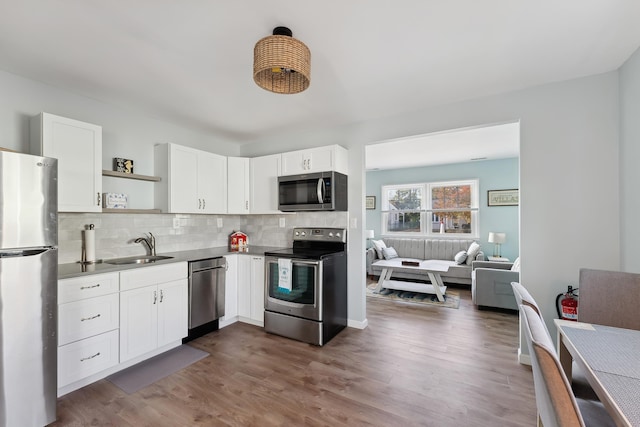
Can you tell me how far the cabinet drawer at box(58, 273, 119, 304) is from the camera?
6.64 ft

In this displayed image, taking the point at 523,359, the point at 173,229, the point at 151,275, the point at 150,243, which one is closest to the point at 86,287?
the point at 151,275

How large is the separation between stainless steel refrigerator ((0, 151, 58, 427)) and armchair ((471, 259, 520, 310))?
446 centimetres

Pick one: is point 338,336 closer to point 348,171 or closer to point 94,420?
point 348,171

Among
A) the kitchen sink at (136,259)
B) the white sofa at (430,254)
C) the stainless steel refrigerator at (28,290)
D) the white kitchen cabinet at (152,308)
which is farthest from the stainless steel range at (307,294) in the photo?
the white sofa at (430,254)

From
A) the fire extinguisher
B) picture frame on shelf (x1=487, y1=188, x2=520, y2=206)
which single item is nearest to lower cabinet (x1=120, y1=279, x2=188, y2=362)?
the fire extinguisher

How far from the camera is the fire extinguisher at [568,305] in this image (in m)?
2.19

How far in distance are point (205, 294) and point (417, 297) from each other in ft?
10.7

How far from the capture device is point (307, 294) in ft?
9.71

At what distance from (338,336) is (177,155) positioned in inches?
105

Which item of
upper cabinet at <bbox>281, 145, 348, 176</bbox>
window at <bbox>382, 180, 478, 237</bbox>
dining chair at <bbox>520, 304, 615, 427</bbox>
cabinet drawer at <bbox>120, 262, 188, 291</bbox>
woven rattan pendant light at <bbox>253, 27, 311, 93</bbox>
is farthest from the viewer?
window at <bbox>382, 180, 478, 237</bbox>

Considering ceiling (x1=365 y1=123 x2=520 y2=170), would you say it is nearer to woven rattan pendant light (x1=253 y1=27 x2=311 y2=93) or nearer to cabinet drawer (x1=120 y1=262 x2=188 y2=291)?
woven rattan pendant light (x1=253 y1=27 x2=311 y2=93)

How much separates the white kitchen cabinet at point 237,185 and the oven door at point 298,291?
95 centimetres

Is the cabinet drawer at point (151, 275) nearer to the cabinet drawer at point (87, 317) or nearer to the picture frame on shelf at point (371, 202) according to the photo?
the cabinet drawer at point (87, 317)

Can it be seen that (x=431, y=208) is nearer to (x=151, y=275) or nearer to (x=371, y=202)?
(x=371, y=202)
